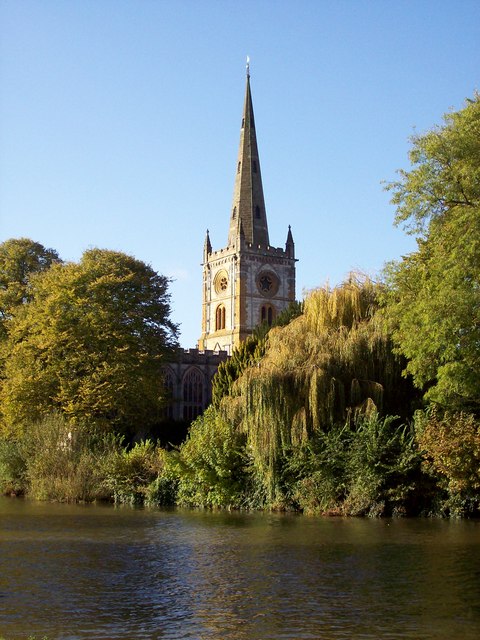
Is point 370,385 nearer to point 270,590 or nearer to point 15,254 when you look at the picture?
point 270,590

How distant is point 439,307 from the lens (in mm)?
24484

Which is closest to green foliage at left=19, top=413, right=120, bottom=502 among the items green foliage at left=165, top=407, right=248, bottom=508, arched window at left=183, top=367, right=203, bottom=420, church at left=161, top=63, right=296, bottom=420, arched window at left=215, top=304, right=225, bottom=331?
green foliage at left=165, top=407, right=248, bottom=508

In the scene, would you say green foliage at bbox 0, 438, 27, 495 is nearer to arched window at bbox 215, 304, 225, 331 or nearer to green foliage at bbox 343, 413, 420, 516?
green foliage at bbox 343, 413, 420, 516

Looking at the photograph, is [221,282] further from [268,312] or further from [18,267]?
[18,267]

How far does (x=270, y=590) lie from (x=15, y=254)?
132 feet

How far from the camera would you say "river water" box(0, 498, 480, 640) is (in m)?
11.7

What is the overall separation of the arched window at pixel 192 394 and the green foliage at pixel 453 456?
5084cm

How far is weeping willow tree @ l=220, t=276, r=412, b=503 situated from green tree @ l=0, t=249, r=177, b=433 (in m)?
12.1

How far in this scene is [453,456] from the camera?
24.5 m

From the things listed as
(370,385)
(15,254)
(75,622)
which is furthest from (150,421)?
(75,622)

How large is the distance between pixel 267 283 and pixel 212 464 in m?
70.7

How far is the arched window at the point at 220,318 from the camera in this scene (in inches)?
3971

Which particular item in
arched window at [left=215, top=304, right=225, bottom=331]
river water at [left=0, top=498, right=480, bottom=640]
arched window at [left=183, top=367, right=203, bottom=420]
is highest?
arched window at [left=215, top=304, right=225, bottom=331]

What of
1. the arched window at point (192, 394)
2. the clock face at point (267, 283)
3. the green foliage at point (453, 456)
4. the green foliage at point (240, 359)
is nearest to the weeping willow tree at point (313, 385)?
the green foliage at point (453, 456)
